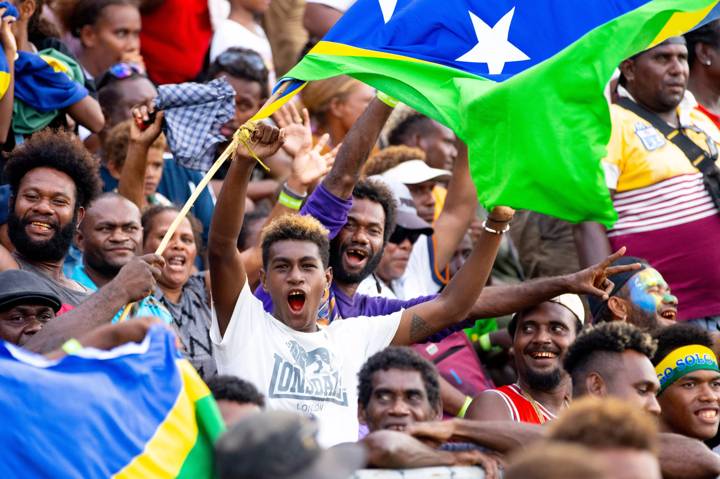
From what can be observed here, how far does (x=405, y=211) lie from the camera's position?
26.4 feet

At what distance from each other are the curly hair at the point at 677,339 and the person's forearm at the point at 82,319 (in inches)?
109

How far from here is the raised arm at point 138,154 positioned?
7402mm

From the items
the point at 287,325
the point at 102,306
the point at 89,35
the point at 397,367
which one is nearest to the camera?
the point at 397,367

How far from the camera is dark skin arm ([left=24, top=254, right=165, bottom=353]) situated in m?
5.55

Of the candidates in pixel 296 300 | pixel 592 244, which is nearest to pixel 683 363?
pixel 592 244

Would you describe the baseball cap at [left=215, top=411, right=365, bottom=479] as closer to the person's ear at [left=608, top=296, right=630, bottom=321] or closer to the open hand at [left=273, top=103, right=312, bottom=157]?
the open hand at [left=273, top=103, right=312, bottom=157]

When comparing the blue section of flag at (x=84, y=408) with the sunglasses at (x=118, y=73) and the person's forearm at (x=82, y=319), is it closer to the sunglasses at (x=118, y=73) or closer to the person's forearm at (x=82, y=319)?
the person's forearm at (x=82, y=319)

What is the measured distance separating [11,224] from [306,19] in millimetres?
4168

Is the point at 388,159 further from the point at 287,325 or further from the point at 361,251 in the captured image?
the point at 287,325

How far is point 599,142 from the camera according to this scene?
230 inches

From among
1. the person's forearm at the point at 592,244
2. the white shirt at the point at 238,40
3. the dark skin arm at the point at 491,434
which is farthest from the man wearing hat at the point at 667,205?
the white shirt at the point at 238,40

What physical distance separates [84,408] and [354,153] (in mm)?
2423

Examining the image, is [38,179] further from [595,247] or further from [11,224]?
[595,247]

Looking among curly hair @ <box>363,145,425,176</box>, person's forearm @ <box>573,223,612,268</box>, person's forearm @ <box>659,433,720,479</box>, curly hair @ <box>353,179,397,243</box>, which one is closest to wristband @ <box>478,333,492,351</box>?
person's forearm @ <box>573,223,612,268</box>
